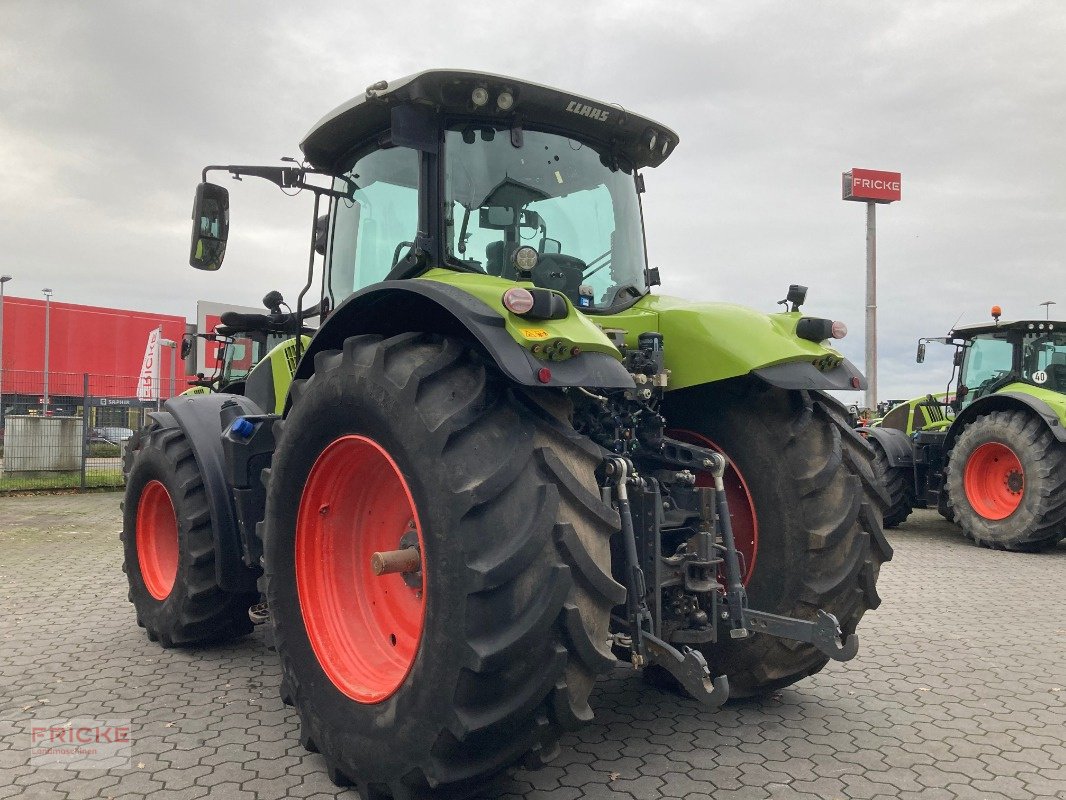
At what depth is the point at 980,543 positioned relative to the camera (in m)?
9.92

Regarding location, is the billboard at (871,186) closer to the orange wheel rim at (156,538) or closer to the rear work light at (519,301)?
the orange wheel rim at (156,538)

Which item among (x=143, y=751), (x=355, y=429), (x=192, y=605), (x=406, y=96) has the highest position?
(x=406, y=96)

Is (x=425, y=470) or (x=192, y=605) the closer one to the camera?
(x=425, y=470)

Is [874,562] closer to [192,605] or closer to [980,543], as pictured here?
[192,605]

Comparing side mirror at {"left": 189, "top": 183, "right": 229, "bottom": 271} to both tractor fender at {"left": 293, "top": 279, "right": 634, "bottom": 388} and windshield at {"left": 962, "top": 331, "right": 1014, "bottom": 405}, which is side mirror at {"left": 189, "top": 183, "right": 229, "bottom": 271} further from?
windshield at {"left": 962, "top": 331, "right": 1014, "bottom": 405}

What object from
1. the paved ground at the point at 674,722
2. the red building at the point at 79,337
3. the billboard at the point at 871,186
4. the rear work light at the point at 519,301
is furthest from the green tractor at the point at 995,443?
the red building at the point at 79,337

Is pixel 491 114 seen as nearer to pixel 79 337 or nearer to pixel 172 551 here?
pixel 172 551

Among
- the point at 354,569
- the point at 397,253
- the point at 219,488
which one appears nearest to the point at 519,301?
the point at 397,253

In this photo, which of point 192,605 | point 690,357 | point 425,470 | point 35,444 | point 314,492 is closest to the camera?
point 425,470

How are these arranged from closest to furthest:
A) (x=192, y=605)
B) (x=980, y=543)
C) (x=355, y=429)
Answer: (x=355, y=429) → (x=192, y=605) → (x=980, y=543)

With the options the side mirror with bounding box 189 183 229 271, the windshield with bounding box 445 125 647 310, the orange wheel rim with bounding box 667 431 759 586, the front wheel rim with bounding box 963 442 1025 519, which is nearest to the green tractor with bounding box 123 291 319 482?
the side mirror with bounding box 189 183 229 271

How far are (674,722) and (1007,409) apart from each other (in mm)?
8211

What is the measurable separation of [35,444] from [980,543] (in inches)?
579

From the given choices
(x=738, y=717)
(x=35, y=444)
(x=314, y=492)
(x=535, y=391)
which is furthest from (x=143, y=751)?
(x=35, y=444)
